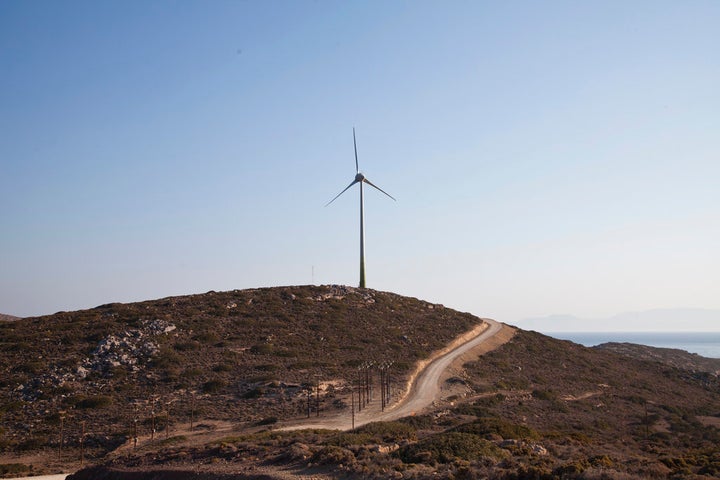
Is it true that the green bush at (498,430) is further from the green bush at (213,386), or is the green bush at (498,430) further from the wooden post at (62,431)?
the wooden post at (62,431)

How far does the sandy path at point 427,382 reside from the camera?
1779 inches

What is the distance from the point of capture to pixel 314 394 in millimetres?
53844

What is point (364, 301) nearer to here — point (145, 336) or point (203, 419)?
point (145, 336)

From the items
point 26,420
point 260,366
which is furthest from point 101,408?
point 260,366

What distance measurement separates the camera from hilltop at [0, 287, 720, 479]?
26391 mm

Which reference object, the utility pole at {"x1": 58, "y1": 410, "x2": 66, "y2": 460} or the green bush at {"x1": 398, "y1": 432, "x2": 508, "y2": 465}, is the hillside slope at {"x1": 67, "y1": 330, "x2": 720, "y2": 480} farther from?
the utility pole at {"x1": 58, "y1": 410, "x2": 66, "y2": 460}

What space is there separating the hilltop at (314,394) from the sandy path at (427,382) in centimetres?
135

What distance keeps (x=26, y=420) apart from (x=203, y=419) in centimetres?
1450

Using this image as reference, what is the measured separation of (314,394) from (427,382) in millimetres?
13891

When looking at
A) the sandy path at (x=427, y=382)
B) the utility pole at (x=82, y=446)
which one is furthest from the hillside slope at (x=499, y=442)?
the utility pole at (x=82, y=446)

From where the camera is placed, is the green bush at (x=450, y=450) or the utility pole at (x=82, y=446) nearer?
the green bush at (x=450, y=450)

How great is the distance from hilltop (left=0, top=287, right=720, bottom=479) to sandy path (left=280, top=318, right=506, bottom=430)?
135 centimetres

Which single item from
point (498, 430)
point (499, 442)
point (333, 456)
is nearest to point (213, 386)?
point (333, 456)

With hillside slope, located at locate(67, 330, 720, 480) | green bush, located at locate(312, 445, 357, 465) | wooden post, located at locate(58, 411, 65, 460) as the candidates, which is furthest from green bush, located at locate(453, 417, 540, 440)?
wooden post, located at locate(58, 411, 65, 460)
